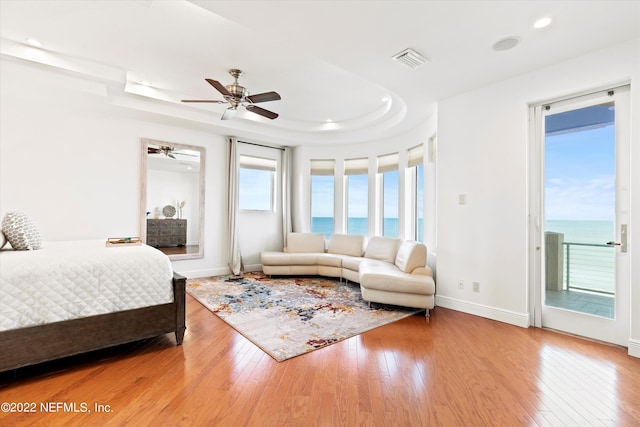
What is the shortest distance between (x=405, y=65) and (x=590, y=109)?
1.89 meters

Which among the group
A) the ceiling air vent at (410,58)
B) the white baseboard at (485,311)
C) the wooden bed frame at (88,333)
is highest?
the ceiling air vent at (410,58)

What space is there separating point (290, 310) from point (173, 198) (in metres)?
3.00

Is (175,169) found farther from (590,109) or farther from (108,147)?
(590,109)

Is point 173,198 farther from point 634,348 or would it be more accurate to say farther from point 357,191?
point 634,348

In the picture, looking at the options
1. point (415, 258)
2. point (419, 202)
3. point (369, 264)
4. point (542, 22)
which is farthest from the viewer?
point (419, 202)

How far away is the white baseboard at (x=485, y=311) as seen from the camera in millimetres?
3134

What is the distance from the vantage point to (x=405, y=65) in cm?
296

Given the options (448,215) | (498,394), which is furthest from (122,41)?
(498,394)

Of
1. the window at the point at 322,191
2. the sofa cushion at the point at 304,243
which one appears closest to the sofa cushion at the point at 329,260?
the sofa cushion at the point at 304,243

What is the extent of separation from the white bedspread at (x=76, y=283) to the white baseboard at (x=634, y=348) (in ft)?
13.2

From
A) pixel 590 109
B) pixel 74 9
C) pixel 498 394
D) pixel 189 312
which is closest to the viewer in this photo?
pixel 498 394

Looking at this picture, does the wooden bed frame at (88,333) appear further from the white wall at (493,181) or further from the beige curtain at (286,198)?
the beige curtain at (286,198)

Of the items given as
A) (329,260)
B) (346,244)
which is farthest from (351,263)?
(346,244)

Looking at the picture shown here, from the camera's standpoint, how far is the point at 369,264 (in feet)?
14.3
